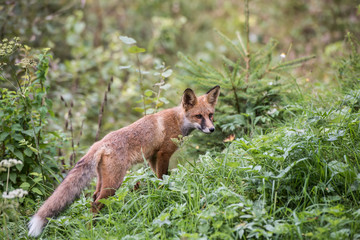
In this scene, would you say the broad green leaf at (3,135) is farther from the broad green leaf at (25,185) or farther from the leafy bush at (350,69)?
the leafy bush at (350,69)

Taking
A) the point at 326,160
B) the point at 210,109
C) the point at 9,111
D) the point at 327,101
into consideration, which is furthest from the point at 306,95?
the point at 9,111

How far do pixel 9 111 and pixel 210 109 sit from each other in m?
2.75

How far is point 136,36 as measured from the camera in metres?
12.2

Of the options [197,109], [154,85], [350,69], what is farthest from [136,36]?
[350,69]

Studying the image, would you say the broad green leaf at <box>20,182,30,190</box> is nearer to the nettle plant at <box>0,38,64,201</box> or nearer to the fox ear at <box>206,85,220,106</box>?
the nettle plant at <box>0,38,64,201</box>

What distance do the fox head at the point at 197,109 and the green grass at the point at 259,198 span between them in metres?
1.00

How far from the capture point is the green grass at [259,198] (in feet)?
8.95

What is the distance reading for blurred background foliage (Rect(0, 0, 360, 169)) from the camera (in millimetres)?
8008

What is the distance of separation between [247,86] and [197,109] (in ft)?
3.13

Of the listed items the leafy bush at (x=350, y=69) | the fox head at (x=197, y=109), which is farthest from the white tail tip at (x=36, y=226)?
the leafy bush at (x=350, y=69)

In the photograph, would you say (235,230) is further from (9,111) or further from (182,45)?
(182,45)

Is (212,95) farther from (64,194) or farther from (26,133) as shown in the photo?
(26,133)

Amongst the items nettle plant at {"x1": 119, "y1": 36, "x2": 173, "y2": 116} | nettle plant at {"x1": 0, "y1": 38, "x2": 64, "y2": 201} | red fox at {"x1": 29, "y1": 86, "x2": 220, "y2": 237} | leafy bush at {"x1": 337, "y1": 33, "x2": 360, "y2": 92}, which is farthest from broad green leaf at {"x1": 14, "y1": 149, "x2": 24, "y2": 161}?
leafy bush at {"x1": 337, "y1": 33, "x2": 360, "y2": 92}

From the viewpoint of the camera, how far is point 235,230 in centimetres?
273
